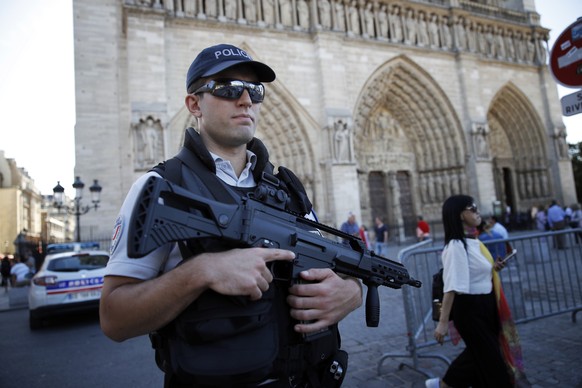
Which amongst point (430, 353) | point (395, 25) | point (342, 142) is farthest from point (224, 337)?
point (395, 25)

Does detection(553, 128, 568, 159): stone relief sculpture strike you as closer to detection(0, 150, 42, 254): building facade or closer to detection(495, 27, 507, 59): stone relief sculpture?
detection(495, 27, 507, 59): stone relief sculpture

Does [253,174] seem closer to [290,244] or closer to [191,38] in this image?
[290,244]

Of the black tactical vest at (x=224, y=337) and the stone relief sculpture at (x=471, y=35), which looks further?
the stone relief sculpture at (x=471, y=35)

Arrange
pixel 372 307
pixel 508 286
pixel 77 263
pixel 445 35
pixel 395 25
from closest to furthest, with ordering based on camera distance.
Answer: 1. pixel 372 307
2. pixel 508 286
3. pixel 77 263
4. pixel 395 25
5. pixel 445 35

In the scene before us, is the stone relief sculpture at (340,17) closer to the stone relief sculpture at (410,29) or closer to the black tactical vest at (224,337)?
the stone relief sculpture at (410,29)

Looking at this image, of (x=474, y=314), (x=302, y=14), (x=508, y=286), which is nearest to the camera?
(x=474, y=314)

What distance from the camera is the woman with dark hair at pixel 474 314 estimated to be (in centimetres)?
262

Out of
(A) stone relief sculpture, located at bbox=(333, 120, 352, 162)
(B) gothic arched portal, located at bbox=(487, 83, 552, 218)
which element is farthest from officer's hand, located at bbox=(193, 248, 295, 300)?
(B) gothic arched portal, located at bbox=(487, 83, 552, 218)

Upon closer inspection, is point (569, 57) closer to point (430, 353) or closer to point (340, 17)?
point (430, 353)

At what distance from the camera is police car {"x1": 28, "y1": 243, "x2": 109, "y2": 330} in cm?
620

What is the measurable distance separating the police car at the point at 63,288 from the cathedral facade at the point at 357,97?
6.20 meters

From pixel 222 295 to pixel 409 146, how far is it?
65.8ft

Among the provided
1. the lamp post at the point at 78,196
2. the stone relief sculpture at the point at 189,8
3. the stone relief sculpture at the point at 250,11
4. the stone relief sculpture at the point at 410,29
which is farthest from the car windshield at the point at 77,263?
the stone relief sculpture at the point at 410,29

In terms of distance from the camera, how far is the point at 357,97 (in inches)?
642
